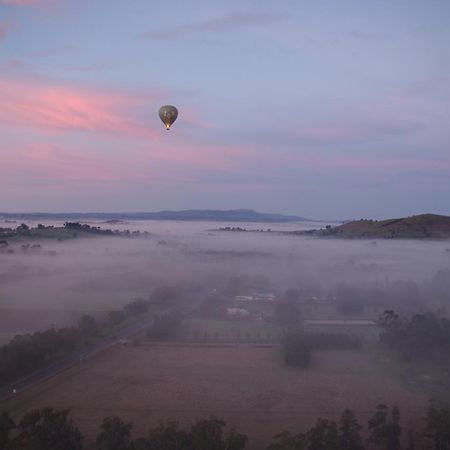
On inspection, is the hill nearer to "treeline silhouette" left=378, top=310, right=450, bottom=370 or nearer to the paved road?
"treeline silhouette" left=378, top=310, right=450, bottom=370

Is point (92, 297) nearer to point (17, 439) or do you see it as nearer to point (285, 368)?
point (285, 368)

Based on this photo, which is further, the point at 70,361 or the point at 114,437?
the point at 70,361

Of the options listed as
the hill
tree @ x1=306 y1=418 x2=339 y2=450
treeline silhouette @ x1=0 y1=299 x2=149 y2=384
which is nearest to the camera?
tree @ x1=306 y1=418 x2=339 y2=450

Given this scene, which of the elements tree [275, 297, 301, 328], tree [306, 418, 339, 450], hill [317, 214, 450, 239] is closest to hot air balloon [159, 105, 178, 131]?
tree [275, 297, 301, 328]

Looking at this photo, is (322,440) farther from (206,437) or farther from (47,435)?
(47,435)

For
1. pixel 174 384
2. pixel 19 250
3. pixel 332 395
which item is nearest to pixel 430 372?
pixel 332 395

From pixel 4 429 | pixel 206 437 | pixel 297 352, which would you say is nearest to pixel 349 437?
pixel 206 437
